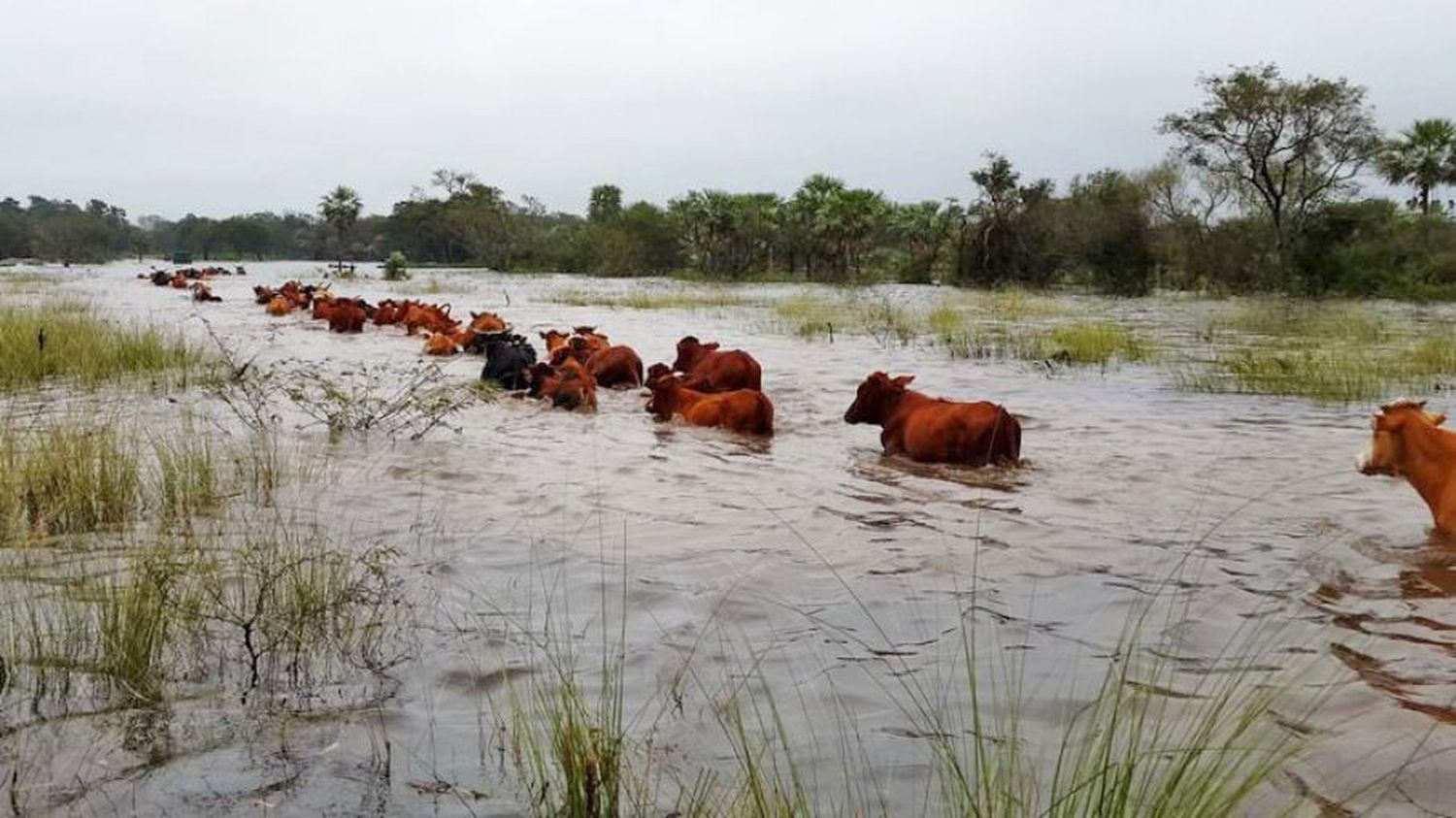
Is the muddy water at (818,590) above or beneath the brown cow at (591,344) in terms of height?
beneath

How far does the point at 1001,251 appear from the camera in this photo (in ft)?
145

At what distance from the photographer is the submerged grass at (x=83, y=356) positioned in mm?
10391

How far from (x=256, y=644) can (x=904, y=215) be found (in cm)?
5325

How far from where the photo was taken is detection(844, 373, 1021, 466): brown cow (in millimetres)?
7059

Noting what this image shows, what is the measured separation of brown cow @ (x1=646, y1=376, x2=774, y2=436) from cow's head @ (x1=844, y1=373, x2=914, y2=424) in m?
0.83

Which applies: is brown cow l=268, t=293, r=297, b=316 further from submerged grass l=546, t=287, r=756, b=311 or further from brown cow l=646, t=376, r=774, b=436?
brown cow l=646, t=376, r=774, b=436

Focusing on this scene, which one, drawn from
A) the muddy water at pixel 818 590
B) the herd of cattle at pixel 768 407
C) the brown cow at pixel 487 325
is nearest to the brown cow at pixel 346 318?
the brown cow at pixel 487 325

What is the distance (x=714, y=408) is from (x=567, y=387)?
73.1 inches

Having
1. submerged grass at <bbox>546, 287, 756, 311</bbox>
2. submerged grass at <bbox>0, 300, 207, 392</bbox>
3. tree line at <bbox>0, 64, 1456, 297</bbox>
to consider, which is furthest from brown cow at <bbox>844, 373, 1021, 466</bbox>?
tree line at <bbox>0, 64, 1456, 297</bbox>

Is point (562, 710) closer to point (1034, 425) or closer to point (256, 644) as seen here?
point (256, 644)

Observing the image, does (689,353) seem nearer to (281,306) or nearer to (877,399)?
(877,399)

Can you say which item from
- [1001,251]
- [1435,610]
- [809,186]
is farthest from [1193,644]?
[809,186]

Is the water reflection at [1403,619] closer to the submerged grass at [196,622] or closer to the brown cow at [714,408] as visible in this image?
the submerged grass at [196,622]

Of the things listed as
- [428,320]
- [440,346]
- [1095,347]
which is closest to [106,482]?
[440,346]
